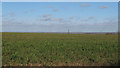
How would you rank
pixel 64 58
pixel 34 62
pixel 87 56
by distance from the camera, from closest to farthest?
1. pixel 34 62
2. pixel 64 58
3. pixel 87 56

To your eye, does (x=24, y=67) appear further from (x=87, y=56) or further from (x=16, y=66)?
(x=87, y=56)

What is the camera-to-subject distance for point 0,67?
372 inches

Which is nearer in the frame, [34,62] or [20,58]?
[34,62]

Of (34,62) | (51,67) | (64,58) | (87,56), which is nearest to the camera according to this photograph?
(51,67)

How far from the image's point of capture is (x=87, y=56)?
496 inches

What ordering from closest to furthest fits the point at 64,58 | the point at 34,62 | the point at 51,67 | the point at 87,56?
1. the point at 51,67
2. the point at 34,62
3. the point at 64,58
4. the point at 87,56

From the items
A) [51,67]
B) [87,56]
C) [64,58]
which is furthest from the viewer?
[87,56]

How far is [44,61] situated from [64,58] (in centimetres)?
141

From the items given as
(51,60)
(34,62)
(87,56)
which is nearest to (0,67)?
(34,62)

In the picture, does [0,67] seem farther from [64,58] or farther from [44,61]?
[64,58]

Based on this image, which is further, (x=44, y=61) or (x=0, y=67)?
(x=44, y=61)

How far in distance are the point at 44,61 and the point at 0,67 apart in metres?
2.68

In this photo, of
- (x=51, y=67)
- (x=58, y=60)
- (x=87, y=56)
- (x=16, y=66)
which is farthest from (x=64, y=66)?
(x=87, y=56)

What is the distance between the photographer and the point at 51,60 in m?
11.2
